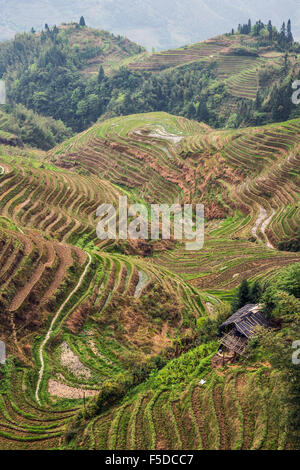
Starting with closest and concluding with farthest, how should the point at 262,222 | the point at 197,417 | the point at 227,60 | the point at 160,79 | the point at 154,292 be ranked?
1. the point at 197,417
2. the point at 154,292
3. the point at 262,222
4. the point at 160,79
5. the point at 227,60

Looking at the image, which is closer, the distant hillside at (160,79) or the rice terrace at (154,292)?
the rice terrace at (154,292)

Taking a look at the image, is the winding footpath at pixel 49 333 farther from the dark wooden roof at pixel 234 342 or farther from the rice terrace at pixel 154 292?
the dark wooden roof at pixel 234 342

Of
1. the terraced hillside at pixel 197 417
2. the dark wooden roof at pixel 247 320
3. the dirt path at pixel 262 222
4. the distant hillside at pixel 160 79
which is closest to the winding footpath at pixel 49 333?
the terraced hillside at pixel 197 417

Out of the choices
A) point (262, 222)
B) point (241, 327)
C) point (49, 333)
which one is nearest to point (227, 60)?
point (262, 222)

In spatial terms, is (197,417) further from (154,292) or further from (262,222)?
(262,222)

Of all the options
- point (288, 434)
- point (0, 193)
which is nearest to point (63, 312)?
point (288, 434)

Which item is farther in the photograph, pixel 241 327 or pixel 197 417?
pixel 241 327
